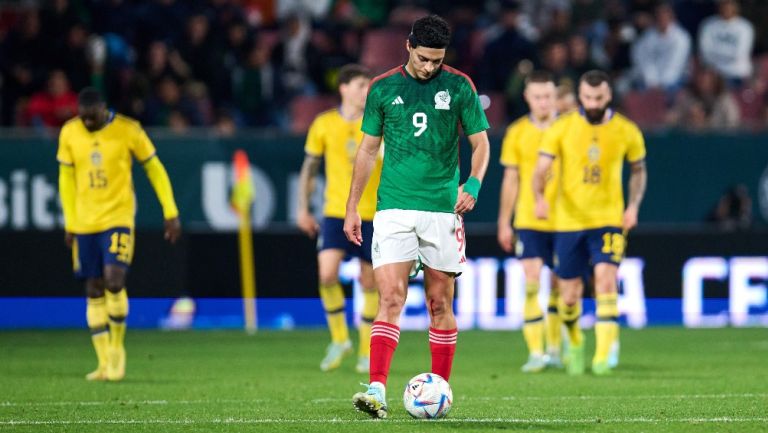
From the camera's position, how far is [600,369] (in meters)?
12.5

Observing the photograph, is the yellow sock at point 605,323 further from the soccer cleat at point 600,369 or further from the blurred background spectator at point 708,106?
the blurred background spectator at point 708,106

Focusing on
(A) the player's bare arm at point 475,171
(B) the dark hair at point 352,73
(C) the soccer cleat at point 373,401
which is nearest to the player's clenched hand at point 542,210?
(B) the dark hair at point 352,73

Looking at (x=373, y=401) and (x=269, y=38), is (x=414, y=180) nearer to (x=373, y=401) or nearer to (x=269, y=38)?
(x=373, y=401)

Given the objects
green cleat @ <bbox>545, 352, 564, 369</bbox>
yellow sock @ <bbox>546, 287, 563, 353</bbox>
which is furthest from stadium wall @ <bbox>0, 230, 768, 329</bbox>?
green cleat @ <bbox>545, 352, 564, 369</bbox>

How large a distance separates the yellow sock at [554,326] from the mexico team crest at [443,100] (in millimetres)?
5144

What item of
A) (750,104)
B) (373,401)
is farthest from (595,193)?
(750,104)

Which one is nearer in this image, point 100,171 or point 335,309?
point 100,171

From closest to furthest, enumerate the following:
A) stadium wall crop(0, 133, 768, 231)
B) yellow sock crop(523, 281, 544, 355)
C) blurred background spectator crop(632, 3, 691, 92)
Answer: yellow sock crop(523, 281, 544, 355), stadium wall crop(0, 133, 768, 231), blurred background spectator crop(632, 3, 691, 92)

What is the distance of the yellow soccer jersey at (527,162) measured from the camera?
13.5m

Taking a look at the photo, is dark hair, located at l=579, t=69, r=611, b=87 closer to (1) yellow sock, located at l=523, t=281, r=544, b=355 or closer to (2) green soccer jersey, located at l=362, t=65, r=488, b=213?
(1) yellow sock, located at l=523, t=281, r=544, b=355

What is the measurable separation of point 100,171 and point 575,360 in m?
4.24

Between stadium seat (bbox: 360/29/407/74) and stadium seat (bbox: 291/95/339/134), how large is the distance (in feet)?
2.60

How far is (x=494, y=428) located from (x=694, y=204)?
12299 mm

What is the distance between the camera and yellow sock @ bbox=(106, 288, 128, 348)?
12.2m
